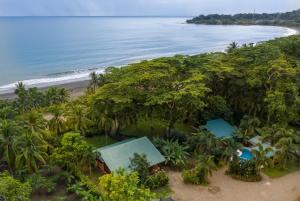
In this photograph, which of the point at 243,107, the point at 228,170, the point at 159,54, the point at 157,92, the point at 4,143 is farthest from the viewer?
the point at 159,54

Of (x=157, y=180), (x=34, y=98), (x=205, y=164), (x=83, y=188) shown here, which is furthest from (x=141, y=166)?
(x=34, y=98)

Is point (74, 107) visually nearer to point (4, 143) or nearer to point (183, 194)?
point (4, 143)

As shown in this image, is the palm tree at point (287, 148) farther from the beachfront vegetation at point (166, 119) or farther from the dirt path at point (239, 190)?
the dirt path at point (239, 190)

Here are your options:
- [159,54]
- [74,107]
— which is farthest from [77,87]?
[159,54]

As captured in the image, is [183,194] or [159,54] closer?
[183,194]

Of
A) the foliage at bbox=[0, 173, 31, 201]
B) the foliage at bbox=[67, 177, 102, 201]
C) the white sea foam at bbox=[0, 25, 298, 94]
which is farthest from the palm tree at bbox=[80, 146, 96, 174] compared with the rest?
the white sea foam at bbox=[0, 25, 298, 94]

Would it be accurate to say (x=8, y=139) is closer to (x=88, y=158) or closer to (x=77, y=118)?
(x=88, y=158)
